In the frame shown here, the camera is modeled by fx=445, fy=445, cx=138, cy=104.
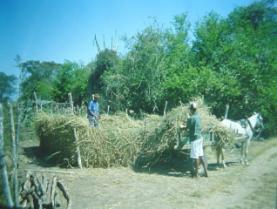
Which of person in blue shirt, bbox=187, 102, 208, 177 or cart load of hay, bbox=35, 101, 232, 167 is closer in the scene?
person in blue shirt, bbox=187, 102, 208, 177

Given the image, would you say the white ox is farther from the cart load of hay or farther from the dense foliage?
the dense foliage

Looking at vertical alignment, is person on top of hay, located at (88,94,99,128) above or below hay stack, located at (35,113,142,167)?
above

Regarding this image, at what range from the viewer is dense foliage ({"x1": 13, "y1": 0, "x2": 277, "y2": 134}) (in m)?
23.4

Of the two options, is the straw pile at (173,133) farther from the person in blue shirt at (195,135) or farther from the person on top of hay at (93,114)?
the person on top of hay at (93,114)

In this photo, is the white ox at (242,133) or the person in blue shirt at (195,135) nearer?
the person in blue shirt at (195,135)

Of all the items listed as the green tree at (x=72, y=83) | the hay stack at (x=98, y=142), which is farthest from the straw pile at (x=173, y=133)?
the green tree at (x=72, y=83)

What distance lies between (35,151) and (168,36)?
40.0 feet

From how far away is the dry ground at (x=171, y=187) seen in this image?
359 inches

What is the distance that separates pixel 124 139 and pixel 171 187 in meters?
3.56

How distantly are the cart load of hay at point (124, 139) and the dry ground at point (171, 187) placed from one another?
559 mm

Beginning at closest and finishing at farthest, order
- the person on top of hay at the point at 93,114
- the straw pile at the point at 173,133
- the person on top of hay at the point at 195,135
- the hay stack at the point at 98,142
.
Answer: the person on top of hay at the point at 195,135 < the straw pile at the point at 173,133 < the hay stack at the point at 98,142 < the person on top of hay at the point at 93,114

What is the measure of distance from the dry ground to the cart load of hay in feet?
1.83

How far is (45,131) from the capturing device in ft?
52.5

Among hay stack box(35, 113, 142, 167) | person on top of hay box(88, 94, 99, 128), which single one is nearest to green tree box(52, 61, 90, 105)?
person on top of hay box(88, 94, 99, 128)
